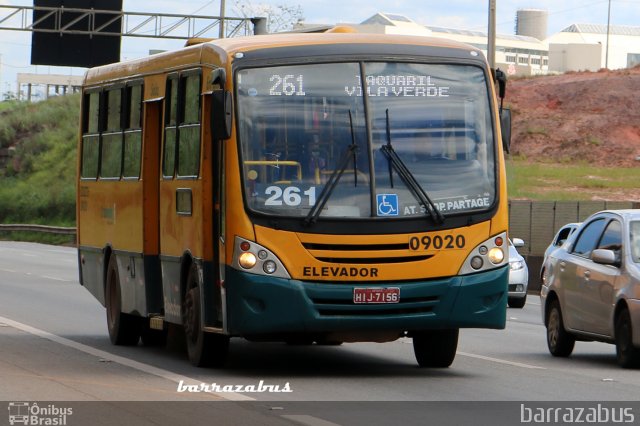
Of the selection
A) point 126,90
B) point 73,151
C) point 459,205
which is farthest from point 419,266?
point 73,151

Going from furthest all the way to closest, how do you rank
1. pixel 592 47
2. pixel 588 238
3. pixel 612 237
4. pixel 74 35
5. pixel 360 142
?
pixel 592 47, pixel 74 35, pixel 588 238, pixel 612 237, pixel 360 142

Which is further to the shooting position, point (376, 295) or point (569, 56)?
point (569, 56)

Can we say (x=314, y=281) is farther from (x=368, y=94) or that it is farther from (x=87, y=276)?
(x=87, y=276)

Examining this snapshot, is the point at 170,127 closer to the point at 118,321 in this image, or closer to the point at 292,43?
the point at 292,43

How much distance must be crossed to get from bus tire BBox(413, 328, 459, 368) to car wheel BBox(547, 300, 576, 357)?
7.53ft

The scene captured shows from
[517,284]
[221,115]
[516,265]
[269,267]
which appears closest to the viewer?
[269,267]

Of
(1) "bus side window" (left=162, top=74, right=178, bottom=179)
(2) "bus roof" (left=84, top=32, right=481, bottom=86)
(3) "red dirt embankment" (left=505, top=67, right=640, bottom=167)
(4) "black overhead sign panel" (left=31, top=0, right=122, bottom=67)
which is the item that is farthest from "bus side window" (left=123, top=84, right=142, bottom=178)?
(3) "red dirt embankment" (left=505, top=67, right=640, bottom=167)

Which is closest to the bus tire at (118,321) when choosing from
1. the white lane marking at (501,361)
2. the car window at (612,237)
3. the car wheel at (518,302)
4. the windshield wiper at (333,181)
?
the white lane marking at (501,361)

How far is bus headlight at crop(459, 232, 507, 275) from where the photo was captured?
13.5 m

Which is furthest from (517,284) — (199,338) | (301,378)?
(301,378)

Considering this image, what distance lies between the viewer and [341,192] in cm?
1331

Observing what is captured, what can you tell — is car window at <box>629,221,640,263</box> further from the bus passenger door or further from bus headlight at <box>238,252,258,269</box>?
the bus passenger door

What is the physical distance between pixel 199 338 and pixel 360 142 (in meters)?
2.38
